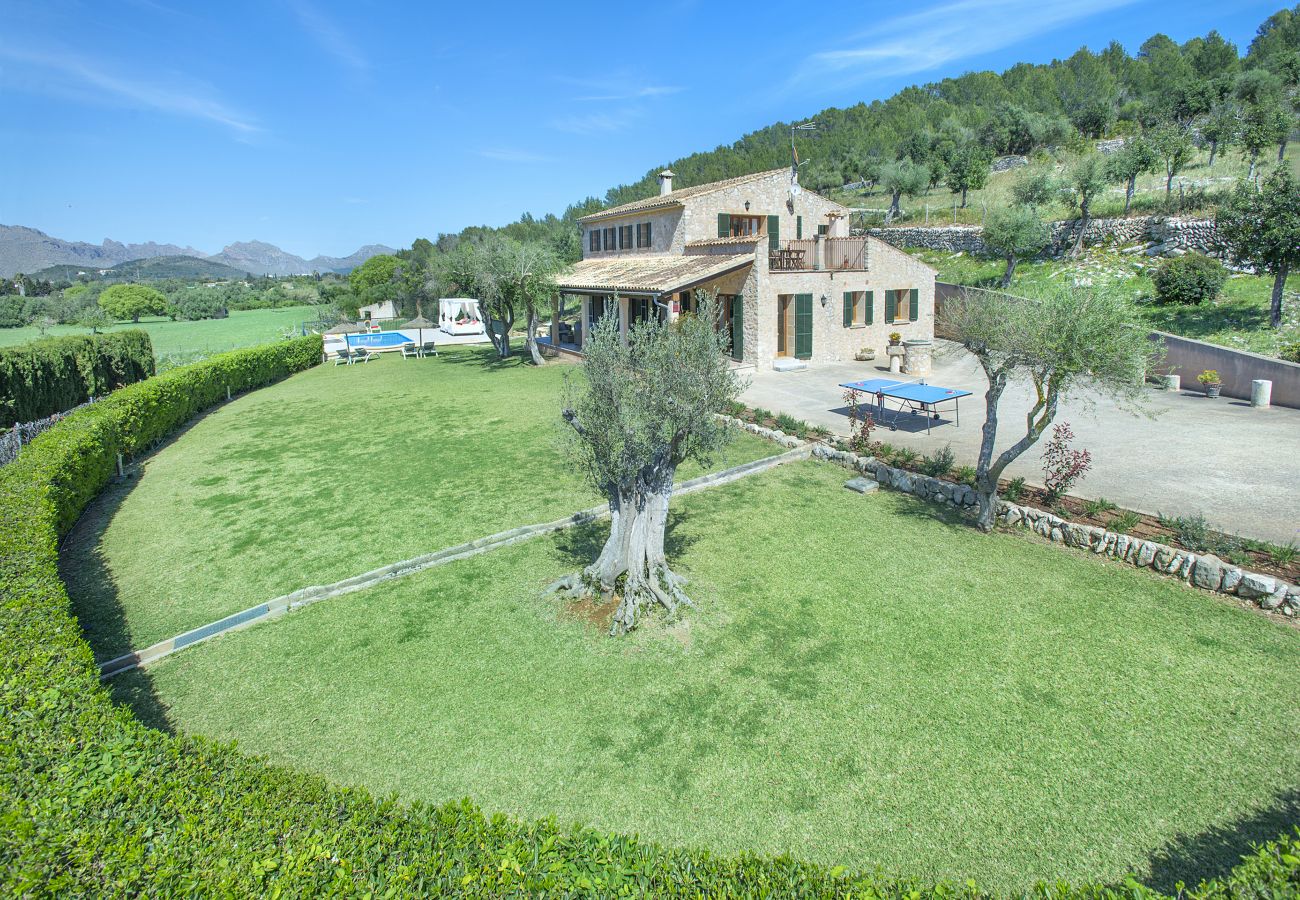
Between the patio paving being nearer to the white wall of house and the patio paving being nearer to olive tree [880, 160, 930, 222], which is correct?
olive tree [880, 160, 930, 222]

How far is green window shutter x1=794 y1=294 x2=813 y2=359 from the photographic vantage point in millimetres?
22781

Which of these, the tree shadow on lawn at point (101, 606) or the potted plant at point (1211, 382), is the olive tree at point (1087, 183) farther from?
the tree shadow on lawn at point (101, 606)

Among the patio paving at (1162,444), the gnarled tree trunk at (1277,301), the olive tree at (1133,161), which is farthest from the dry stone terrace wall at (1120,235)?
the patio paving at (1162,444)

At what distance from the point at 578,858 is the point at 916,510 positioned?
347 inches

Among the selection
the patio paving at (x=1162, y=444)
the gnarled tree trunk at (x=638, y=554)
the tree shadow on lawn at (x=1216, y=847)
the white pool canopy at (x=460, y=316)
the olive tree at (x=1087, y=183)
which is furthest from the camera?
the white pool canopy at (x=460, y=316)

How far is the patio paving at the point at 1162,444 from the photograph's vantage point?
9.99m

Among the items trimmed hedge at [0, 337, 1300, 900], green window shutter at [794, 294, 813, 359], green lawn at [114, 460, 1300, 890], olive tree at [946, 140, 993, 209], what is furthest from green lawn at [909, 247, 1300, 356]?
olive tree at [946, 140, 993, 209]

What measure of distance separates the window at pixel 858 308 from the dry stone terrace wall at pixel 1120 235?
958 centimetres

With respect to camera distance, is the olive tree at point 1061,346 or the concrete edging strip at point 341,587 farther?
the olive tree at point 1061,346

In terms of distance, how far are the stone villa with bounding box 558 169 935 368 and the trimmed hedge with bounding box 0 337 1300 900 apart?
17781 millimetres

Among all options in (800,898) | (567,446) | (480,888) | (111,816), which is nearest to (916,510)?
(567,446)

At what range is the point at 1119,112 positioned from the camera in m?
56.3

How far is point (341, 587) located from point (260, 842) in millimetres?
5584

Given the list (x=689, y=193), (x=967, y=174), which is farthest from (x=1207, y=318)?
(x=967, y=174)
